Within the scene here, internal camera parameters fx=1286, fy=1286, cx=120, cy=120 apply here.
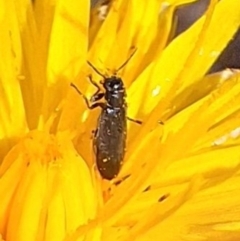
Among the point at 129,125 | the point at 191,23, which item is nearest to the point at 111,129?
the point at 129,125

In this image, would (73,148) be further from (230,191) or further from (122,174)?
(230,191)

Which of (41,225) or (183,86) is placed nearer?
(41,225)

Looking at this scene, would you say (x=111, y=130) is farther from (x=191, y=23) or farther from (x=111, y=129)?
(x=191, y=23)

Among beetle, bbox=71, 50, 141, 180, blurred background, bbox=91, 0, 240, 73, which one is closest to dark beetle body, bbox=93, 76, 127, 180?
beetle, bbox=71, 50, 141, 180

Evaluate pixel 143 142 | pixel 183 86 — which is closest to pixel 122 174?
pixel 143 142

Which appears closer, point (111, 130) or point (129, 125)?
point (111, 130)

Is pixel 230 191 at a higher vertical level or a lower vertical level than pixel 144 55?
lower

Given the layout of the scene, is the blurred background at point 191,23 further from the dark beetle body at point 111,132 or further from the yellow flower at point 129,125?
the dark beetle body at point 111,132

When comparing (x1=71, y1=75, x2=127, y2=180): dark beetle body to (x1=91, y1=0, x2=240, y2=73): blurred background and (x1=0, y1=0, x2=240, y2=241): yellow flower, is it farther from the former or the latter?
(x1=91, y1=0, x2=240, y2=73): blurred background
